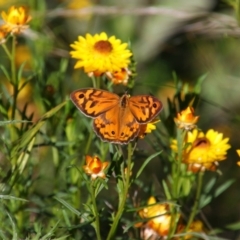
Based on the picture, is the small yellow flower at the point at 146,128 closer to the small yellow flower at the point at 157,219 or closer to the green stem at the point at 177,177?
the green stem at the point at 177,177

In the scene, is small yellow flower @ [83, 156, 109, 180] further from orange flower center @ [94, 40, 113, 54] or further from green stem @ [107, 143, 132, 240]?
orange flower center @ [94, 40, 113, 54]

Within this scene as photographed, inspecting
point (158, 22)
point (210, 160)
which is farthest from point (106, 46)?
point (158, 22)

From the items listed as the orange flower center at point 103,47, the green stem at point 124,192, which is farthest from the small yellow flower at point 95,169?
the orange flower center at point 103,47

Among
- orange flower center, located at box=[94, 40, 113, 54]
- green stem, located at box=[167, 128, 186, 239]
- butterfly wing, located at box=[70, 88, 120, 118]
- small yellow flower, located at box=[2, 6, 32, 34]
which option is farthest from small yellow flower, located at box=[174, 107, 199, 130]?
small yellow flower, located at box=[2, 6, 32, 34]

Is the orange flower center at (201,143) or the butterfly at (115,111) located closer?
the butterfly at (115,111)

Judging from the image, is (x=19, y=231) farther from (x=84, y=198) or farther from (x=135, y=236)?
(x=84, y=198)
